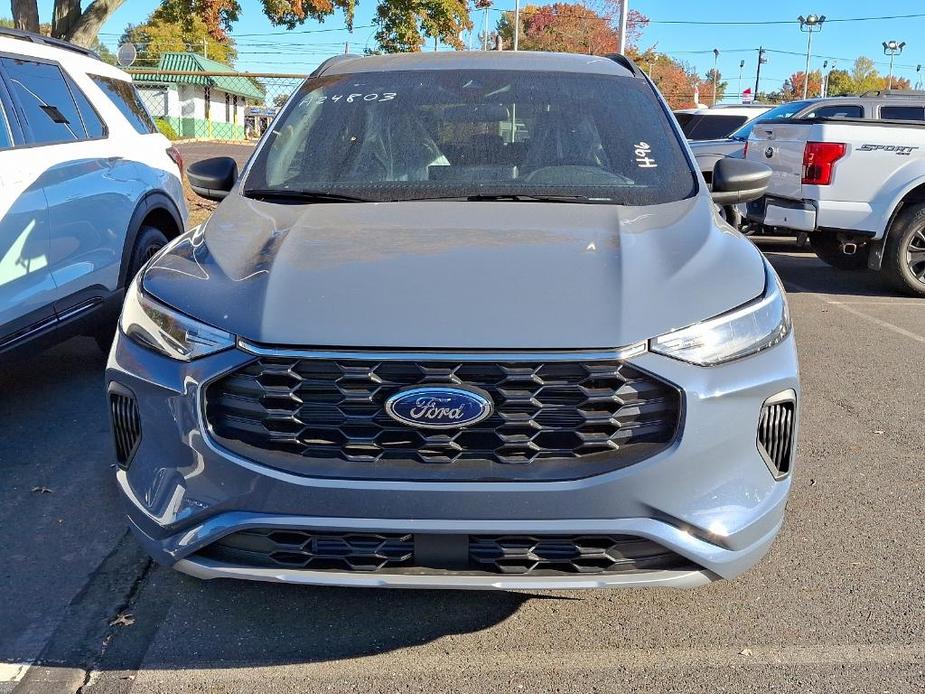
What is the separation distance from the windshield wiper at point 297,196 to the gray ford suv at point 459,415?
0.65 m

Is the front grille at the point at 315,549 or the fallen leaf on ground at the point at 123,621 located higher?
the front grille at the point at 315,549

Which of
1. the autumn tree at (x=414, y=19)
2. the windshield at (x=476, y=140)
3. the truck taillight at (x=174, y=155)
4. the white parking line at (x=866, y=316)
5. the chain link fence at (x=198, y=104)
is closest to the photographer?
the windshield at (x=476, y=140)

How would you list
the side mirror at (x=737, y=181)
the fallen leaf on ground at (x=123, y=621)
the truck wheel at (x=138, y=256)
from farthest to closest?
1. the truck wheel at (x=138, y=256)
2. the side mirror at (x=737, y=181)
3. the fallen leaf on ground at (x=123, y=621)

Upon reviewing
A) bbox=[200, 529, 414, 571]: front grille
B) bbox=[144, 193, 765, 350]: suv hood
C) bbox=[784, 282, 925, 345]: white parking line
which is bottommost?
bbox=[784, 282, 925, 345]: white parking line

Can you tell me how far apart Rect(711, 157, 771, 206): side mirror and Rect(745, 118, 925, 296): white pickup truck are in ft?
14.7

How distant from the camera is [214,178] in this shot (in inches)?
158

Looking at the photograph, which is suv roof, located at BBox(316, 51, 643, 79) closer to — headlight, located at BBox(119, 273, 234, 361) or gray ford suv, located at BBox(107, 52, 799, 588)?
gray ford suv, located at BBox(107, 52, 799, 588)

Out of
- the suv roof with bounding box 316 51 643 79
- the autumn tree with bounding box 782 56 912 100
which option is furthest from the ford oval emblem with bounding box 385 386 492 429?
the autumn tree with bounding box 782 56 912 100

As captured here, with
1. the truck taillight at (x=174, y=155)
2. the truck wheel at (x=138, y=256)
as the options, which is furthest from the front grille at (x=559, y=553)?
the truck taillight at (x=174, y=155)

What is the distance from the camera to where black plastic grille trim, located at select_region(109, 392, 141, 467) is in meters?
2.62

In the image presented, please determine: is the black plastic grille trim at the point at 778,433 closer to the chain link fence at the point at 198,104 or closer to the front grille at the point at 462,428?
the front grille at the point at 462,428

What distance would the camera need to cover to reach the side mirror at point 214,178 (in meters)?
4.03

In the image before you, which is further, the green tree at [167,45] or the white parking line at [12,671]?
the green tree at [167,45]

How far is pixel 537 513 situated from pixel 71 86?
14.7ft
